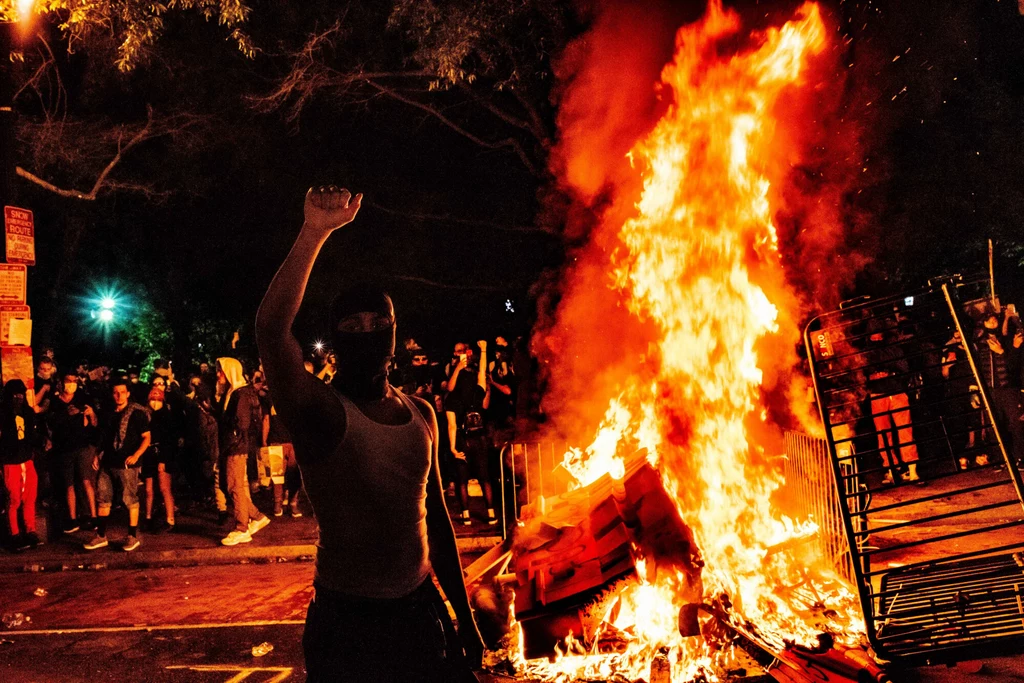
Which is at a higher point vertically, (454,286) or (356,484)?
(454,286)

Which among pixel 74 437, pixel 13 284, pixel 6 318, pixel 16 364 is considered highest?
pixel 13 284

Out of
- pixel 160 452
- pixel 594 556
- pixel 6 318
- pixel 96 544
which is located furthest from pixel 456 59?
pixel 594 556

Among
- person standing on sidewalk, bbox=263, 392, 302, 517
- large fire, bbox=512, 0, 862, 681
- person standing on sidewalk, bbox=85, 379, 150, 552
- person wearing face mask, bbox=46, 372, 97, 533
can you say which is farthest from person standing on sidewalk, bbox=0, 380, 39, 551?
large fire, bbox=512, 0, 862, 681

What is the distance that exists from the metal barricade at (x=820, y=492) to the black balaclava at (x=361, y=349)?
3797 mm

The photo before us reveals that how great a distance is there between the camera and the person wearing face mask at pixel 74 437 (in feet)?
35.2

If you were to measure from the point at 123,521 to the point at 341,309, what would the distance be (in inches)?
425

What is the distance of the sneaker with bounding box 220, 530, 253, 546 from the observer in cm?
980

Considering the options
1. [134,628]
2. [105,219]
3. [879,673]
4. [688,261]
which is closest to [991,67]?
[688,261]

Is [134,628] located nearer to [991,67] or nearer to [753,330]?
[753,330]

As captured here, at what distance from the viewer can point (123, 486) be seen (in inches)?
401

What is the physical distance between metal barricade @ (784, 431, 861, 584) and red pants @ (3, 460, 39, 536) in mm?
9575

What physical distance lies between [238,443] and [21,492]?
3.22 m

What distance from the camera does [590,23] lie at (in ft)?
38.2

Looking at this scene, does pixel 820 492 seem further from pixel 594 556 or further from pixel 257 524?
pixel 257 524
